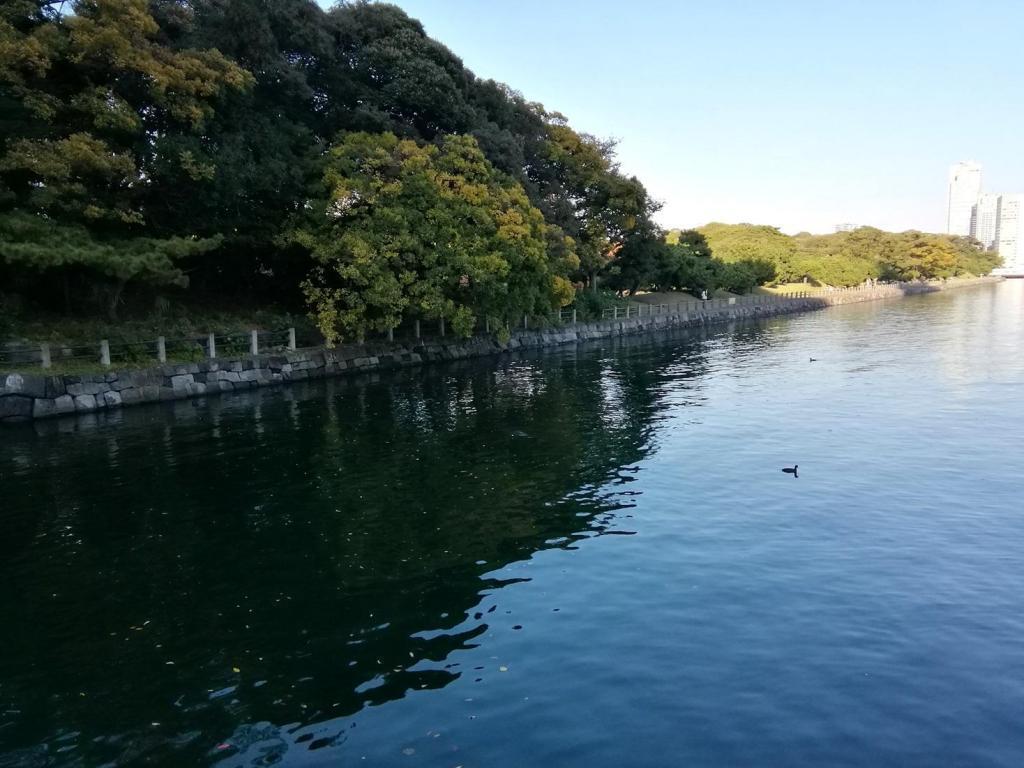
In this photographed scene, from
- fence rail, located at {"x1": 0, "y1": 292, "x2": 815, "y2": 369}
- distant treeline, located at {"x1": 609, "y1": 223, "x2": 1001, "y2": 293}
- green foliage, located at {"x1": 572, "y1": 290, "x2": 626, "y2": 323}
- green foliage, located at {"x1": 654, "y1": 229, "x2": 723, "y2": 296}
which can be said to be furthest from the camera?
green foliage, located at {"x1": 654, "y1": 229, "x2": 723, "y2": 296}

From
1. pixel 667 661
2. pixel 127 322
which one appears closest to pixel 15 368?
pixel 127 322

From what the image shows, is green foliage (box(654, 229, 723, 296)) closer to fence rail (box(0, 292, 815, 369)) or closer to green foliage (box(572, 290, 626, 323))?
green foliage (box(572, 290, 626, 323))

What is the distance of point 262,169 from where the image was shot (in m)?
32.8

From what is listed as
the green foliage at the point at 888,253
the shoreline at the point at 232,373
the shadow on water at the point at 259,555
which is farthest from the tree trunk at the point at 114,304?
the green foliage at the point at 888,253

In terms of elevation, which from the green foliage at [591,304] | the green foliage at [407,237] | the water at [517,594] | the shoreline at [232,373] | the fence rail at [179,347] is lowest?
the water at [517,594]

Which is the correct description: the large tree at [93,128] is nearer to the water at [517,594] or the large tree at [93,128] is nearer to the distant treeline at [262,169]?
the distant treeline at [262,169]

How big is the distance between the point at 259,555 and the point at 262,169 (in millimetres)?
24915

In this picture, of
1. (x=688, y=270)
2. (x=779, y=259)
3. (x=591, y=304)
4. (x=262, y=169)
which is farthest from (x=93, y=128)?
(x=779, y=259)

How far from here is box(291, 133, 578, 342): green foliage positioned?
1364 inches

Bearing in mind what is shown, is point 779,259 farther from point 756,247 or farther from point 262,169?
point 262,169

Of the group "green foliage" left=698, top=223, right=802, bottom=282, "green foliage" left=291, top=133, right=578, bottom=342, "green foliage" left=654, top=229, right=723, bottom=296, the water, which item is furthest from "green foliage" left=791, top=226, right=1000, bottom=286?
the water

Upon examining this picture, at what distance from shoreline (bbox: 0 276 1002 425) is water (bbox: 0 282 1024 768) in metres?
2.42

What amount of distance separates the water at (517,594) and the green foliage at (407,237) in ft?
43.6

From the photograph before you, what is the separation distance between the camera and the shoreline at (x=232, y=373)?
82.7 ft
